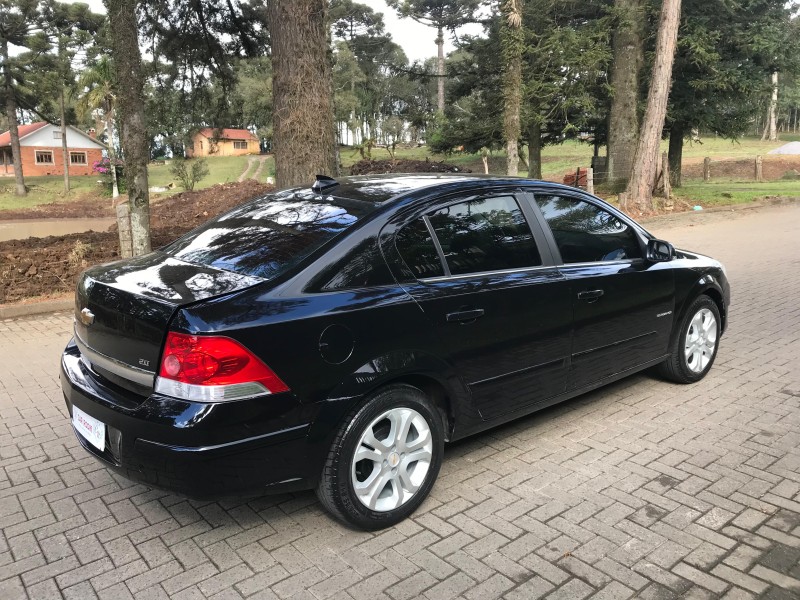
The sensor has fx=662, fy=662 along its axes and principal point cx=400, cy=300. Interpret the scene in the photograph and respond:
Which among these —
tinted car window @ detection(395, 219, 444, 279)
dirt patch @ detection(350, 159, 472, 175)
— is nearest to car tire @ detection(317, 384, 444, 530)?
tinted car window @ detection(395, 219, 444, 279)

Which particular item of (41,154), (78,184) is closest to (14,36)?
(78,184)

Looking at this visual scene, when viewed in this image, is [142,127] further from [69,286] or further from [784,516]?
[784,516]

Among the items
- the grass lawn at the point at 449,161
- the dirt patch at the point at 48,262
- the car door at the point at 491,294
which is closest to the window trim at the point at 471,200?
the car door at the point at 491,294

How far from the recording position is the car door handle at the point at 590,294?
408 cm

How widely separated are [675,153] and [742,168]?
623 inches

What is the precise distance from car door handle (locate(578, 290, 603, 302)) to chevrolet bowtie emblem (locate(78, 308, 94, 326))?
2.75 m

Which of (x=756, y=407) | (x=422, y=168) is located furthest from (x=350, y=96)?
(x=756, y=407)

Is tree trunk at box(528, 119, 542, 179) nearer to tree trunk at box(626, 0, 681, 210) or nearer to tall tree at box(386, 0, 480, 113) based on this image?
tree trunk at box(626, 0, 681, 210)

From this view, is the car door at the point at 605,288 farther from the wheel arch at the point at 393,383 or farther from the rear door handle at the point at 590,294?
the wheel arch at the point at 393,383

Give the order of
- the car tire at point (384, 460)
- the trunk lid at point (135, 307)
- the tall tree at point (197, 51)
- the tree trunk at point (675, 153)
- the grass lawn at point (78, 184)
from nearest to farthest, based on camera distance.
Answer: the trunk lid at point (135, 307) → the car tire at point (384, 460) → the tall tree at point (197, 51) → the tree trunk at point (675, 153) → the grass lawn at point (78, 184)

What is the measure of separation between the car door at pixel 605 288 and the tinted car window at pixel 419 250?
3.00 feet

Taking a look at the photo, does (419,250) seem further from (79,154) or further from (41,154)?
(79,154)

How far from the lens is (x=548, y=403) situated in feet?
13.4

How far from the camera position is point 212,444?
9.00ft
